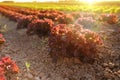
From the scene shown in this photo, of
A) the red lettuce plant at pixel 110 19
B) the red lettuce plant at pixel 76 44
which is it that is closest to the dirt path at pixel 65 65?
the red lettuce plant at pixel 76 44

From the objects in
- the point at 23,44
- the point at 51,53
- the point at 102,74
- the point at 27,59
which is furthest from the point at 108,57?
the point at 23,44

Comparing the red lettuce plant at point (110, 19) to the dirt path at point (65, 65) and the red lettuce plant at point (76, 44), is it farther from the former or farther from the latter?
the red lettuce plant at point (76, 44)

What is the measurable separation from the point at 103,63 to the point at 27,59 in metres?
2.28

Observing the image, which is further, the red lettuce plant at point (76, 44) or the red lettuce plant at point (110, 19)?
the red lettuce plant at point (110, 19)

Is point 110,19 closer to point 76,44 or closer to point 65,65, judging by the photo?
point 76,44

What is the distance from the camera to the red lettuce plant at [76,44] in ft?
23.7

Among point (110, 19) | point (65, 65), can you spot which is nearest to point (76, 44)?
point (65, 65)

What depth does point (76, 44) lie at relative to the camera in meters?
7.25

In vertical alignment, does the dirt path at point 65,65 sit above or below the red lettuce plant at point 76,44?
below

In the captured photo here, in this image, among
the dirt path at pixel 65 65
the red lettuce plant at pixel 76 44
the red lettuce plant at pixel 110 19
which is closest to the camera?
the dirt path at pixel 65 65

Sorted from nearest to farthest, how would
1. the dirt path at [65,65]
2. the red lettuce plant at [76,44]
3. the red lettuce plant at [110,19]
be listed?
1. the dirt path at [65,65]
2. the red lettuce plant at [76,44]
3. the red lettuce plant at [110,19]

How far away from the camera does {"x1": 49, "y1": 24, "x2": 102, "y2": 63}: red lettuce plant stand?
721 centimetres

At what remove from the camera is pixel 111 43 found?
336 inches

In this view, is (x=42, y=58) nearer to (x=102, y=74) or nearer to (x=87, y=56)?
(x=87, y=56)
